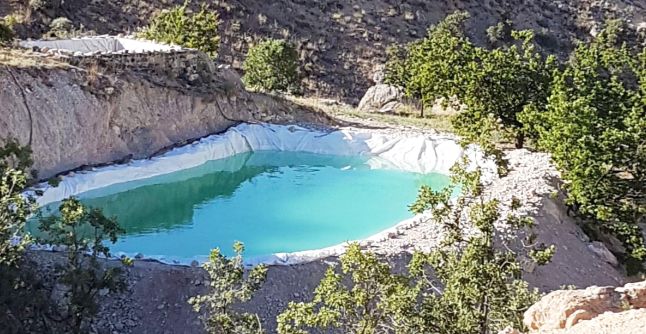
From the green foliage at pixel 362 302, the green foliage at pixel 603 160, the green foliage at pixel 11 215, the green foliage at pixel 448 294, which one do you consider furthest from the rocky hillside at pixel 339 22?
the green foliage at pixel 448 294

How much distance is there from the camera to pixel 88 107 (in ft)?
56.1

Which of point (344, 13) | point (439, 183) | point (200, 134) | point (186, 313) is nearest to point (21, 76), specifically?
point (200, 134)

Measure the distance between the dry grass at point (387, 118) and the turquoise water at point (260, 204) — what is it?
4205mm

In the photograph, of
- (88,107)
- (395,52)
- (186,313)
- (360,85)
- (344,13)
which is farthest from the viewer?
(344,13)

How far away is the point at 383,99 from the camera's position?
30.0m

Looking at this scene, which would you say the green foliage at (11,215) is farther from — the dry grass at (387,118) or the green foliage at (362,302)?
the dry grass at (387,118)

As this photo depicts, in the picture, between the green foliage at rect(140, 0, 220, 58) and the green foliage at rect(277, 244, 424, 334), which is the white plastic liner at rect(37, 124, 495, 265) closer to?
the green foliage at rect(140, 0, 220, 58)

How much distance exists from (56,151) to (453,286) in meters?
12.0

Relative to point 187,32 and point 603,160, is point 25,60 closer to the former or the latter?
point 187,32

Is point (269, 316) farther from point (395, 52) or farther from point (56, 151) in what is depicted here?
point (395, 52)

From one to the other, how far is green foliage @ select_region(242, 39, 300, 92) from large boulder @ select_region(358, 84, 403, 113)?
128 inches

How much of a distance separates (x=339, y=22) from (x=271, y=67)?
9.74 m

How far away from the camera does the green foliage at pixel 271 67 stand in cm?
2870

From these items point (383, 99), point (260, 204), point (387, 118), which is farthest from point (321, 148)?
point (383, 99)
